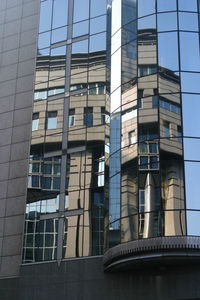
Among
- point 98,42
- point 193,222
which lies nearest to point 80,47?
point 98,42

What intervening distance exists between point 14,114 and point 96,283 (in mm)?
12753

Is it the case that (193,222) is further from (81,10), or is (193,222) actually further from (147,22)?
(81,10)

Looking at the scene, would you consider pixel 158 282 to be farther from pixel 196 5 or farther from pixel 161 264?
pixel 196 5

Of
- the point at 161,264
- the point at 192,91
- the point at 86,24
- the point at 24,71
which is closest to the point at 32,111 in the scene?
the point at 24,71

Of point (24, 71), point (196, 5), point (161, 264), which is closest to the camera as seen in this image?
point (161, 264)

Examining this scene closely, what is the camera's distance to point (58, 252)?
2834 centimetres

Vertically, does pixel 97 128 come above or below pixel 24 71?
below

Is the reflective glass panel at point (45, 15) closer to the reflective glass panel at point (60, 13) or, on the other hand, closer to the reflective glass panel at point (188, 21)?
the reflective glass panel at point (60, 13)

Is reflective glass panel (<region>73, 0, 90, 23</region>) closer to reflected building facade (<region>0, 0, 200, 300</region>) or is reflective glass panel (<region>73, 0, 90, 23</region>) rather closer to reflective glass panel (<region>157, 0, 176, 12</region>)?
reflected building facade (<region>0, 0, 200, 300</region>)

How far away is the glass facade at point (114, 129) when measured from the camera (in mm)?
25219

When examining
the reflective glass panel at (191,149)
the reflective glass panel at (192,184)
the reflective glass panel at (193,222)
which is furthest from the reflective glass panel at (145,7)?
Result: the reflective glass panel at (193,222)

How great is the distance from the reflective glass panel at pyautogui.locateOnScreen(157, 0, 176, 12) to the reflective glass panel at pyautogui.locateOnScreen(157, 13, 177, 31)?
1.18 ft

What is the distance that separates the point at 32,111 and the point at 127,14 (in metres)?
8.34

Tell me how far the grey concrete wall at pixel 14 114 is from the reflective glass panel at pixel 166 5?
10264mm
